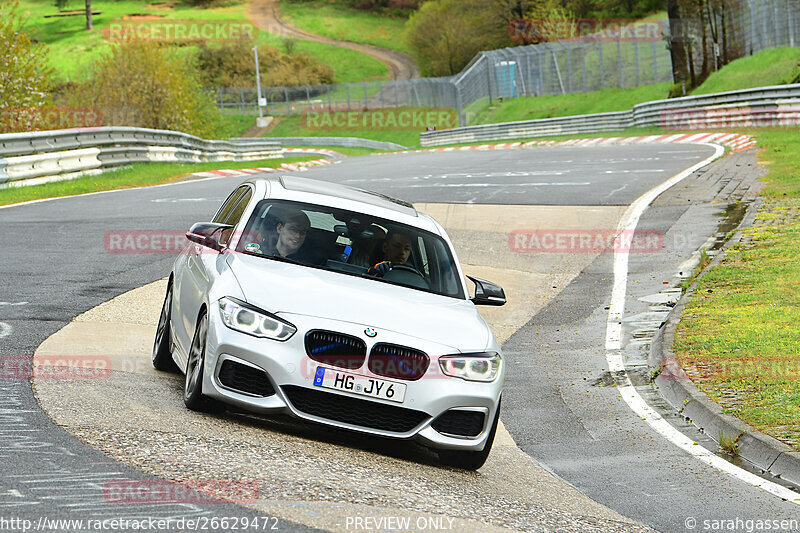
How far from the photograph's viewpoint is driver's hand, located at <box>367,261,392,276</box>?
25.1ft

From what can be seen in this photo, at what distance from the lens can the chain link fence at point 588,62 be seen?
4445 cm

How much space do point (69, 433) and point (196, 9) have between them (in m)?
147

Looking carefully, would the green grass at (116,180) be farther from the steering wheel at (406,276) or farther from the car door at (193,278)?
the steering wheel at (406,276)

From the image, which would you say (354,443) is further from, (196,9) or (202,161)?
(196,9)

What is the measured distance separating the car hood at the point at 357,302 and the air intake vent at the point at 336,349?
13 cm

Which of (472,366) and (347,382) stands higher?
(347,382)

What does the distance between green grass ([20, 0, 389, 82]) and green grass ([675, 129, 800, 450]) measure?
100946 millimetres

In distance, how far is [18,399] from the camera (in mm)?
6617

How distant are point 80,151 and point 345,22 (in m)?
127

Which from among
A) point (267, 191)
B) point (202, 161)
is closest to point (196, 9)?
point (202, 161)

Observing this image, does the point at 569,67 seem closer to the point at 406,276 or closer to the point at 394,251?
the point at 394,251

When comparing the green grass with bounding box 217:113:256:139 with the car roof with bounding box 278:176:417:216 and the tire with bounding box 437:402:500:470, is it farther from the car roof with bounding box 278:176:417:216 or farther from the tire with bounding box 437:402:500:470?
the tire with bounding box 437:402:500:470

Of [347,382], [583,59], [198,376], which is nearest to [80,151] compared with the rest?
[198,376]

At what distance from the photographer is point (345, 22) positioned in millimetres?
147625
